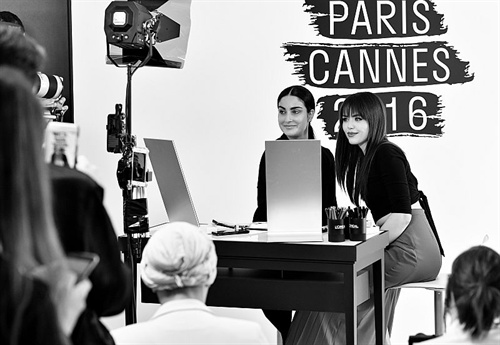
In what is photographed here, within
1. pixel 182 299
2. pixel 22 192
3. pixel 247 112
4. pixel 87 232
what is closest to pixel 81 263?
pixel 22 192

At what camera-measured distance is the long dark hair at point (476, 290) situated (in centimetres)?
184

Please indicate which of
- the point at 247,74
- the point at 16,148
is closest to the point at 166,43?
the point at 247,74

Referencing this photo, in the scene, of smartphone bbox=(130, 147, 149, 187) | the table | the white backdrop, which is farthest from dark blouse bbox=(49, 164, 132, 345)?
the white backdrop

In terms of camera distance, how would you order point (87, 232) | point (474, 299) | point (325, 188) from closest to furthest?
1. point (87, 232)
2. point (474, 299)
3. point (325, 188)

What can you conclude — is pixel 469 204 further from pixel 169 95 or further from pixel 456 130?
pixel 169 95

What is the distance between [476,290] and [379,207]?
6.87 ft

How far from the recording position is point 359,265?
3264 millimetres

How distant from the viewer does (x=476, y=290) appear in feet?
6.10

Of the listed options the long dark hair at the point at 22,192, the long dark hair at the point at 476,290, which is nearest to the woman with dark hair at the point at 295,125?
the long dark hair at the point at 476,290

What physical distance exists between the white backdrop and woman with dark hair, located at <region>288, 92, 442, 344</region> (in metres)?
0.84

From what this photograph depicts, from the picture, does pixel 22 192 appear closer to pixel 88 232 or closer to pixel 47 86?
pixel 88 232

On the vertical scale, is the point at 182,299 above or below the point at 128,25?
below

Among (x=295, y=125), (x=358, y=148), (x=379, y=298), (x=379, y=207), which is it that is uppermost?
(x=295, y=125)

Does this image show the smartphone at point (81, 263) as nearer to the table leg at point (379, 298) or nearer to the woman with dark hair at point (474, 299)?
the woman with dark hair at point (474, 299)
